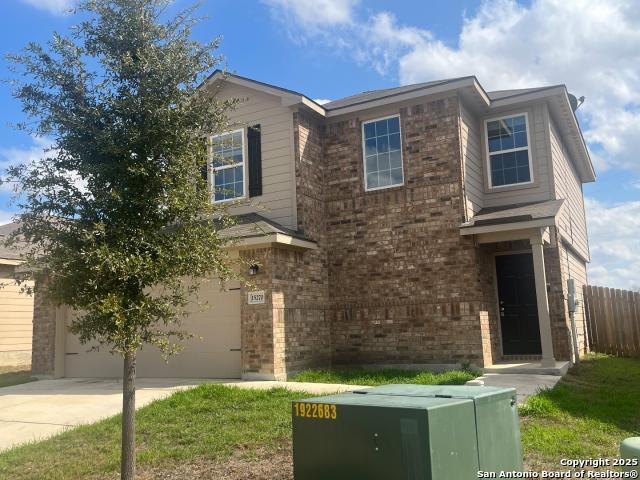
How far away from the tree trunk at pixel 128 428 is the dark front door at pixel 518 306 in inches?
377

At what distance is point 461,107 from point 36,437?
396 inches

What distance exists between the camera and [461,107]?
12641 mm

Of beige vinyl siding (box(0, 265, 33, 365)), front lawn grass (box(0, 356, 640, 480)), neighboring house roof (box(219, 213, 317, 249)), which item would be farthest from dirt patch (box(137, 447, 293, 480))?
beige vinyl siding (box(0, 265, 33, 365))

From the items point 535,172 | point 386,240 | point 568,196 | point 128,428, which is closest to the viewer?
point 128,428

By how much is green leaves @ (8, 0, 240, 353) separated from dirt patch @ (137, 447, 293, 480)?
55.1 inches

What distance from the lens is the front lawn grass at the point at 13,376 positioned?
13445mm

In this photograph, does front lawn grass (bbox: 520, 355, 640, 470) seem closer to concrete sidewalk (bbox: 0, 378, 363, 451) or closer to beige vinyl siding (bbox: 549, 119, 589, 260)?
concrete sidewalk (bbox: 0, 378, 363, 451)

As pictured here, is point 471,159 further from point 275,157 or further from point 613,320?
point 613,320

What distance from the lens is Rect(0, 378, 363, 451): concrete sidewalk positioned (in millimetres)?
8352

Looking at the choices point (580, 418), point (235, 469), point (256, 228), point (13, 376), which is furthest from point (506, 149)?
point (13, 376)

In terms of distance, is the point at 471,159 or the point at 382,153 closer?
the point at 471,159

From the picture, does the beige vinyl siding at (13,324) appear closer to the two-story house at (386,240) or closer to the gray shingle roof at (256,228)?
the two-story house at (386,240)

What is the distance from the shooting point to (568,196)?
15719mm

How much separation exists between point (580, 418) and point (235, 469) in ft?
14.4
